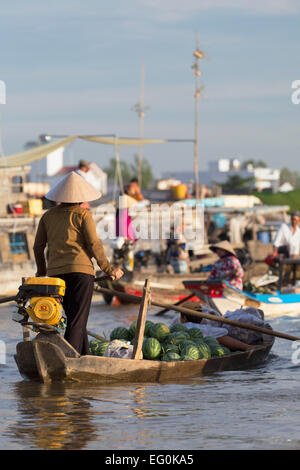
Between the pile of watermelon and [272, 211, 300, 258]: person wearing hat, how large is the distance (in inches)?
237

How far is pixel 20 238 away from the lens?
1928cm

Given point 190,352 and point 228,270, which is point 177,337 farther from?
point 228,270

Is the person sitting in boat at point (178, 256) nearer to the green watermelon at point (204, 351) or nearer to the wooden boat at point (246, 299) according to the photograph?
the wooden boat at point (246, 299)

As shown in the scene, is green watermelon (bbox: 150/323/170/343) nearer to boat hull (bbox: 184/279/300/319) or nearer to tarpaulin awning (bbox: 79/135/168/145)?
boat hull (bbox: 184/279/300/319)

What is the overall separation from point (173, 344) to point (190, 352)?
240 mm

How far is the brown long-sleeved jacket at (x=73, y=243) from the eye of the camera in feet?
23.1

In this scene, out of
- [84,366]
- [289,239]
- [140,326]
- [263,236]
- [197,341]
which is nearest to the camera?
[84,366]

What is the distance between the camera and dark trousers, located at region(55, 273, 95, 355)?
7.06m

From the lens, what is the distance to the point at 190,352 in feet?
26.1

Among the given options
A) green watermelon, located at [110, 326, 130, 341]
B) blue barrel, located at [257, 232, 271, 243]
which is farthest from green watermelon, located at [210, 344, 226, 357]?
blue barrel, located at [257, 232, 271, 243]

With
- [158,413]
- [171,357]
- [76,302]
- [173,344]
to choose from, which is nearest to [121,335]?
[173,344]

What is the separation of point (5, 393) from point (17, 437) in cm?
168
